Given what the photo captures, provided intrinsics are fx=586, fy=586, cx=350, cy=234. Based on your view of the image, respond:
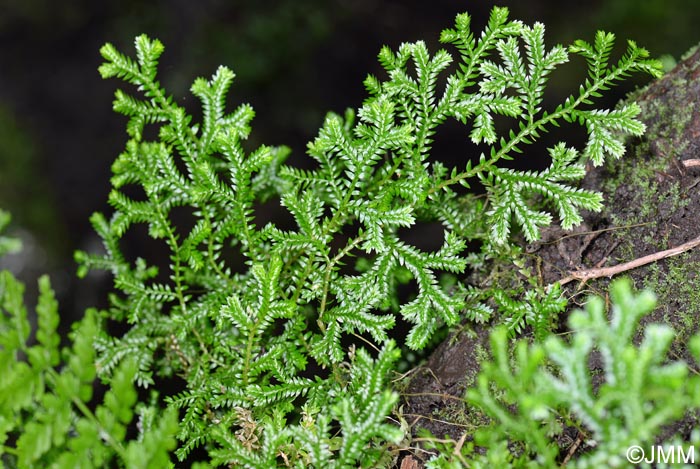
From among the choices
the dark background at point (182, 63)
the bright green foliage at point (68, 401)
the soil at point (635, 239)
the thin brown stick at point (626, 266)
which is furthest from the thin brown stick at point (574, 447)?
the dark background at point (182, 63)

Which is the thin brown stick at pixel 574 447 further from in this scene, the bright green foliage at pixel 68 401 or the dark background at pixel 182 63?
the dark background at pixel 182 63

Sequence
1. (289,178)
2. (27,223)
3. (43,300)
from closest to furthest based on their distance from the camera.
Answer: (43,300) → (289,178) → (27,223)

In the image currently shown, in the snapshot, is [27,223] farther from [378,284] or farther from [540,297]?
[540,297]

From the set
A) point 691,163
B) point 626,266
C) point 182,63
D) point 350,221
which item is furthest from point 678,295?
point 182,63

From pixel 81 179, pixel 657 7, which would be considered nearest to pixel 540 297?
pixel 657 7

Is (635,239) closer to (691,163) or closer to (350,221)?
(691,163)
